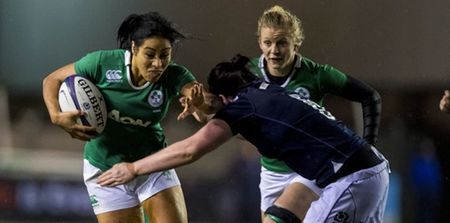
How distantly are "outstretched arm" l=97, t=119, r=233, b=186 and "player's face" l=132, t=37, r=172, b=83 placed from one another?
0.70 meters

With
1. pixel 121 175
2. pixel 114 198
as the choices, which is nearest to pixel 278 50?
pixel 114 198

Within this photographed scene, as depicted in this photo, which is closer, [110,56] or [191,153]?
[191,153]

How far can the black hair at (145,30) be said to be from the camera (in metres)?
3.98

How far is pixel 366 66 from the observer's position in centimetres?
481

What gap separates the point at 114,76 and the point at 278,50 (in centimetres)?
68

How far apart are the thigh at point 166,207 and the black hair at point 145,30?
2.03ft

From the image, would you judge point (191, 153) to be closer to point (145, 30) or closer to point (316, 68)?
point (145, 30)

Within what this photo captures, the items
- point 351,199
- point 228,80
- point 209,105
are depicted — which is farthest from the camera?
point 209,105

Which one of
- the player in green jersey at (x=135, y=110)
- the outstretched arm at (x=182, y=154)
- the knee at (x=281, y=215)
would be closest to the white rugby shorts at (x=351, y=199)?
the knee at (x=281, y=215)

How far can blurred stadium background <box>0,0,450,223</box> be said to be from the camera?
4801mm

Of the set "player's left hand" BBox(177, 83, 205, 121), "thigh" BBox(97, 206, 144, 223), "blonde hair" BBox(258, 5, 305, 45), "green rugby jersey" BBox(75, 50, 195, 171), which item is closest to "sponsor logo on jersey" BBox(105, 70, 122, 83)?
"green rugby jersey" BBox(75, 50, 195, 171)

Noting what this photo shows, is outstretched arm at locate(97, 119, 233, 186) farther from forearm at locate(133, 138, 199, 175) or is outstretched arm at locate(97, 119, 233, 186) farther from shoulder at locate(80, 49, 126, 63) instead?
shoulder at locate(80, 49, 126, 63)

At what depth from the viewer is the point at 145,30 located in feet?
13.1

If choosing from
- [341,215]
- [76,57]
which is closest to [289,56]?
[341,215]
